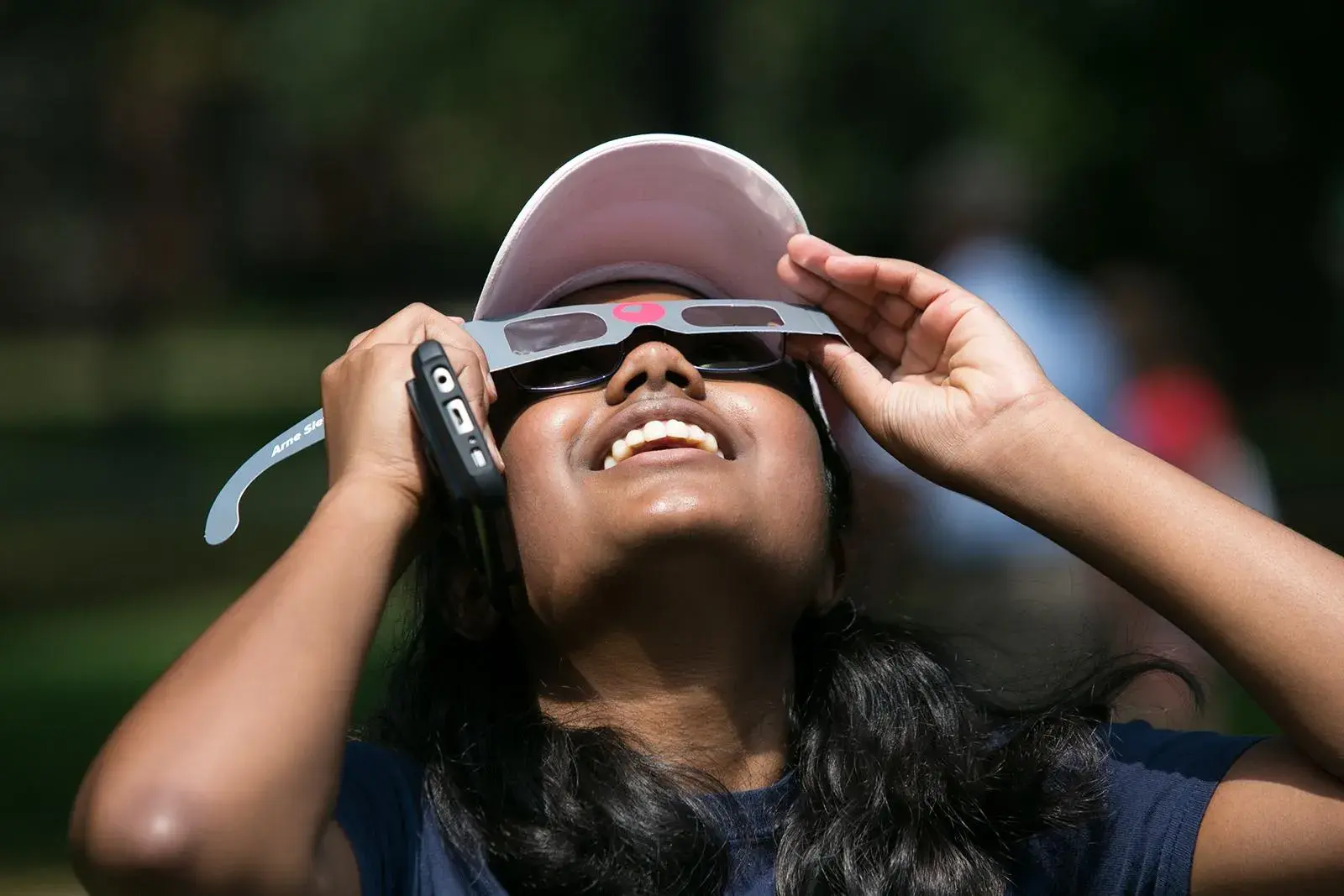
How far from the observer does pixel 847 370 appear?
9.53 feet

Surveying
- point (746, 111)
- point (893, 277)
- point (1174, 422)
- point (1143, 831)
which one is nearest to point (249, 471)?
point (893, 277)

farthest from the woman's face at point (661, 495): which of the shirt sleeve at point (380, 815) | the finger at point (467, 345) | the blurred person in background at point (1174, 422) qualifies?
the blurred person in background at point (1174, 422)

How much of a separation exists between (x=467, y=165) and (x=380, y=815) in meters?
24.5

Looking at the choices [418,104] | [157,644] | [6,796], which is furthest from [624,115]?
[6,796]

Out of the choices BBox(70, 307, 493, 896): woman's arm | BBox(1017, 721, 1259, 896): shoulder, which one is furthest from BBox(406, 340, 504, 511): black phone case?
BBox(1017, 721, 1259, 896): shoulder

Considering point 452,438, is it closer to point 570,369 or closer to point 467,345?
point 467,345

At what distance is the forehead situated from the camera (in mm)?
2980

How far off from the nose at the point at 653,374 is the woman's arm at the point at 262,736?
16.3 inches

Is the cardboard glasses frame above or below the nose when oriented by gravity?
above

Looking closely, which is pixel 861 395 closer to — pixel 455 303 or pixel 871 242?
pixel 871 242

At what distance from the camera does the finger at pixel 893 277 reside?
2854 mm

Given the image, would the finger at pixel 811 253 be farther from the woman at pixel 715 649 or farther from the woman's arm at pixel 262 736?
the woman's arm at pixel 262 736

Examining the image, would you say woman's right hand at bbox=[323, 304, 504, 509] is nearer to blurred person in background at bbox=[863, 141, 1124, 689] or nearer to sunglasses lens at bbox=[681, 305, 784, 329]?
sunglasses lens at bbox=[681, 305, 784, 329]

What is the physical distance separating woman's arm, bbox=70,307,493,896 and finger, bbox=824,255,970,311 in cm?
89
